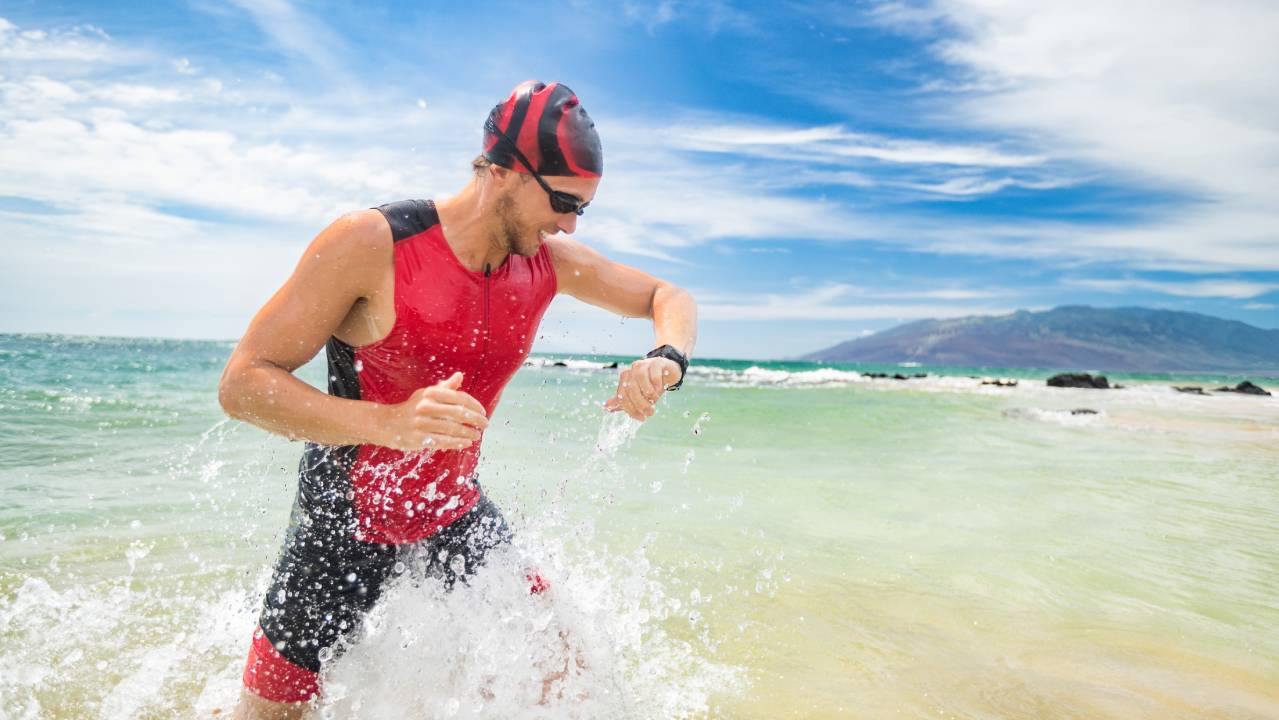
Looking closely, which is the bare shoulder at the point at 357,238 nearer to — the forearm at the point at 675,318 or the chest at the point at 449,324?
the chest at the point at 449,324

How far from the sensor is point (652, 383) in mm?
2420

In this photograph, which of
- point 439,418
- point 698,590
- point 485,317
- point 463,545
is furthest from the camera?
point 698,590

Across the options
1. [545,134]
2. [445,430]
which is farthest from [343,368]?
[545,134]

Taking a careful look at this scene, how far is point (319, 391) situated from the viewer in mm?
2088

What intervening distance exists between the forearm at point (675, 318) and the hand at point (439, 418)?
3.35 ft

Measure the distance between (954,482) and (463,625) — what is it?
277 inches

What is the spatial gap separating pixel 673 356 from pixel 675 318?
36cm

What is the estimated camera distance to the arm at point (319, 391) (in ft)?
6.39

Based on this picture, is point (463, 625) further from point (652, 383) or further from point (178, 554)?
point (178, 554)

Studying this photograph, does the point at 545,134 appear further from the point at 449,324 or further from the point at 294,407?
the point at 294,407

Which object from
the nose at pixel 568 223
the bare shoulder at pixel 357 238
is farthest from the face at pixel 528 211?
the bare shoulder at pixel 357 238

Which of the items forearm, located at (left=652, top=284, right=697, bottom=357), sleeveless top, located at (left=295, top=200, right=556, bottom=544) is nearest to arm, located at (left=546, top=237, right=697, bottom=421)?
forearm, located at (left=652, top=284, right=697, bottom=357)

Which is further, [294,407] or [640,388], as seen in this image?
[640,388]

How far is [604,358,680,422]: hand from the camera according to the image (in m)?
2.38
